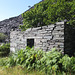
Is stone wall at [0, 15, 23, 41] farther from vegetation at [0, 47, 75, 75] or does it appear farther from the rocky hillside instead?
vegetation at [0, 47, 75, 75]

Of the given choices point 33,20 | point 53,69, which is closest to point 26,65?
point 53,69

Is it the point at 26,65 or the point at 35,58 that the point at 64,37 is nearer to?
the point at 35,58

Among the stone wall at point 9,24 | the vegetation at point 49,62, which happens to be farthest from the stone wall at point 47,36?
the stone wall at point 9,24

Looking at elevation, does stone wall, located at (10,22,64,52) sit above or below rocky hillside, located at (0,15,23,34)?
below

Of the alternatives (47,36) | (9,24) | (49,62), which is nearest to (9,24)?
(9,24)

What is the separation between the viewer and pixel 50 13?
6.92 meters

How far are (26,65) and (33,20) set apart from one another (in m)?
5.05

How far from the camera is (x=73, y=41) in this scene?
584 cm

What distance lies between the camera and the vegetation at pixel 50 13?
628 cm

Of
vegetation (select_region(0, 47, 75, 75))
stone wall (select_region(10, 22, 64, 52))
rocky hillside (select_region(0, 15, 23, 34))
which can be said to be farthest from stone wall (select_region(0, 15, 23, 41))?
vegetation (select_region(0, 47, 75, 75))

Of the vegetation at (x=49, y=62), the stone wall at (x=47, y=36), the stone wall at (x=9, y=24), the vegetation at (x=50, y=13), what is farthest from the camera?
the stone wall at (x=9, y=24)

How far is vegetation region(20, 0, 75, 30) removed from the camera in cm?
628

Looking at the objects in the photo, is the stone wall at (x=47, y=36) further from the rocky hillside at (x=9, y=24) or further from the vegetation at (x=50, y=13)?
the rocky hillside at (x=9, y=24)

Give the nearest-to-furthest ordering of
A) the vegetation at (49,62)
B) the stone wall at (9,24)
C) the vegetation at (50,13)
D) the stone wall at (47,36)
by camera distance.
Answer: the vegetation at (49,62) < the stone wall at (47,36) < the vegetation at (50,13) < the stone wall at (9,24)
